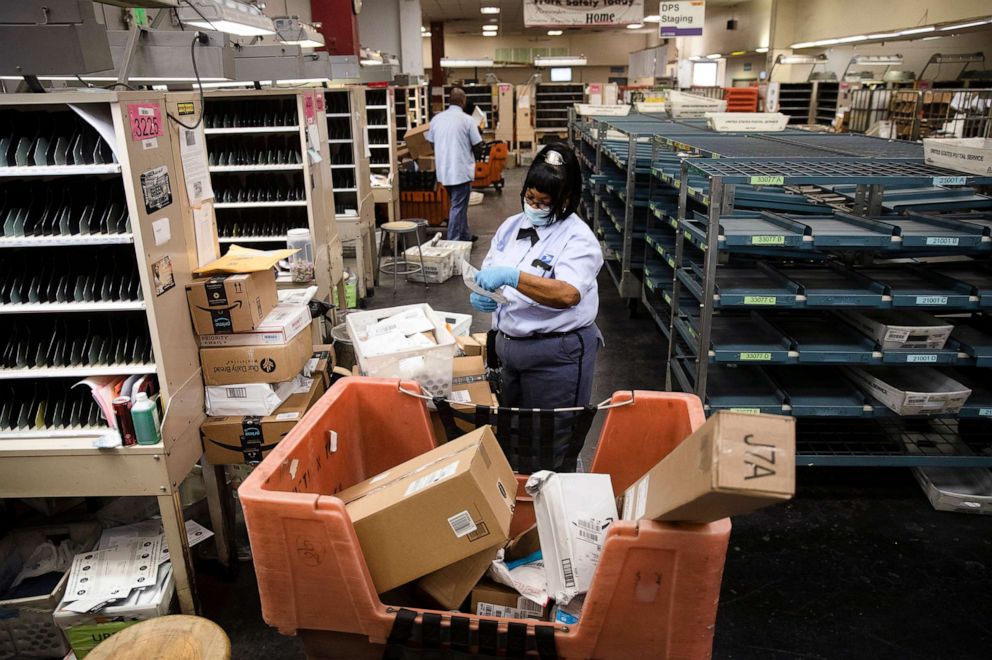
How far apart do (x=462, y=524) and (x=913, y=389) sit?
2.89 metres

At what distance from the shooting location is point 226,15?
3480 mm

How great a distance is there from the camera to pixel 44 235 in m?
2.46

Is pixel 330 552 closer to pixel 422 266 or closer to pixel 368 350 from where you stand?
pixel 368 350

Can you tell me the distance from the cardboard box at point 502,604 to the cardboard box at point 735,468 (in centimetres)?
58

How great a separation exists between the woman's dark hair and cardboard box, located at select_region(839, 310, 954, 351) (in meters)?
1.84

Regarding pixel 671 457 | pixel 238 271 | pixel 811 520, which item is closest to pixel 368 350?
pixel 238 271

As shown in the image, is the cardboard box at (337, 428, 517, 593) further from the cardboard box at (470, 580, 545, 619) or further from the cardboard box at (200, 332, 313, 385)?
the cardboard box at (200, 332, 313, 385)

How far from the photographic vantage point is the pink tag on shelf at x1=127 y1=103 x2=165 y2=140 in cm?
236

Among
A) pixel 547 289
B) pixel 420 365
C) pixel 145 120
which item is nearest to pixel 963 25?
pixel 547 289

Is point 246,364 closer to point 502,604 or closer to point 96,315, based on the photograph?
point 96,315

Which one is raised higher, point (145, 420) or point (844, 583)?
point (145, 420)

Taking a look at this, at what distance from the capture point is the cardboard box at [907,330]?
3.41 meters

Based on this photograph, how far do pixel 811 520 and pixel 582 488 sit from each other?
7.22 ft

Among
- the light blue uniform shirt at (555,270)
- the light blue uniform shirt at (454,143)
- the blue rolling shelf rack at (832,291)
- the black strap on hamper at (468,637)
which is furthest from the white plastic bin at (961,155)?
the light blue uniform shirt at (454,143)
